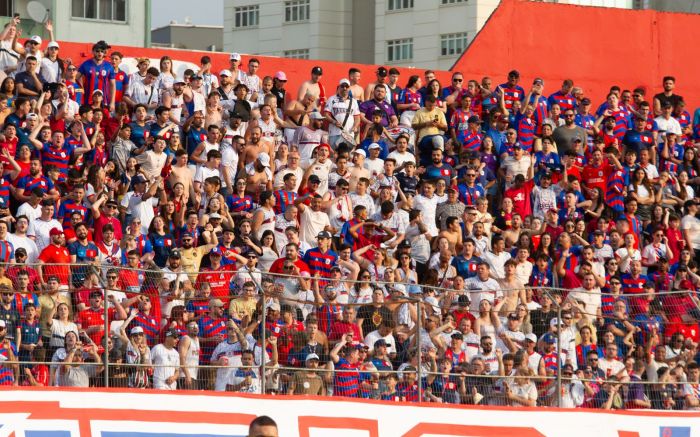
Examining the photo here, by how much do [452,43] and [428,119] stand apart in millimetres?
49831

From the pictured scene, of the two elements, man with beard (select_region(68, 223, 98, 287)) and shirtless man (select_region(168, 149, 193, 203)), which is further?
shirtless man (select_region(168, 149, 193, 203))

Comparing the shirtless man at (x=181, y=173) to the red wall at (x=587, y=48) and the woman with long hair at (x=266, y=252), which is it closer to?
the woman with long hair at (x=266, y=252)

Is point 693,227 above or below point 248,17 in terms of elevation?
below

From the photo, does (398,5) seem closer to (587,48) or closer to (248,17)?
(248,17)

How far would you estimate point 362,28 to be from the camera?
77188 millimetres

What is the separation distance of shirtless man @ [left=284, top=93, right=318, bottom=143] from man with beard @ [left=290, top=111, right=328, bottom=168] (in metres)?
0.21

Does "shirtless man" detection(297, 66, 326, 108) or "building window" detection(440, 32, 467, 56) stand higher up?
"building window" detection(440, 32, 467, 56)

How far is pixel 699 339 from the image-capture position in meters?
14.7

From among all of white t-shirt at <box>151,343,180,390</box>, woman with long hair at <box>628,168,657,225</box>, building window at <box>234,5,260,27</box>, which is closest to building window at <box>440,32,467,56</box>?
building window at <box>234,5,260,27</box>

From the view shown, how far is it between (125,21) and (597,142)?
25.0 meters

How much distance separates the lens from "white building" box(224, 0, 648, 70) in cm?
7188

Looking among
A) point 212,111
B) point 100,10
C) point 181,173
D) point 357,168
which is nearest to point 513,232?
point 357,168

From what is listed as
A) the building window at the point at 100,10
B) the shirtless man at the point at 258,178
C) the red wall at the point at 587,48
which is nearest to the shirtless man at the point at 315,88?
the shirtless man at the point at 258,178

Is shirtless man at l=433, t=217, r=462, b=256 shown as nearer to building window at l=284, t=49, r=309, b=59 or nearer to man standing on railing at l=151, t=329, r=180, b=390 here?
man standing on railing at l=151, t=329, r=180, b=390
